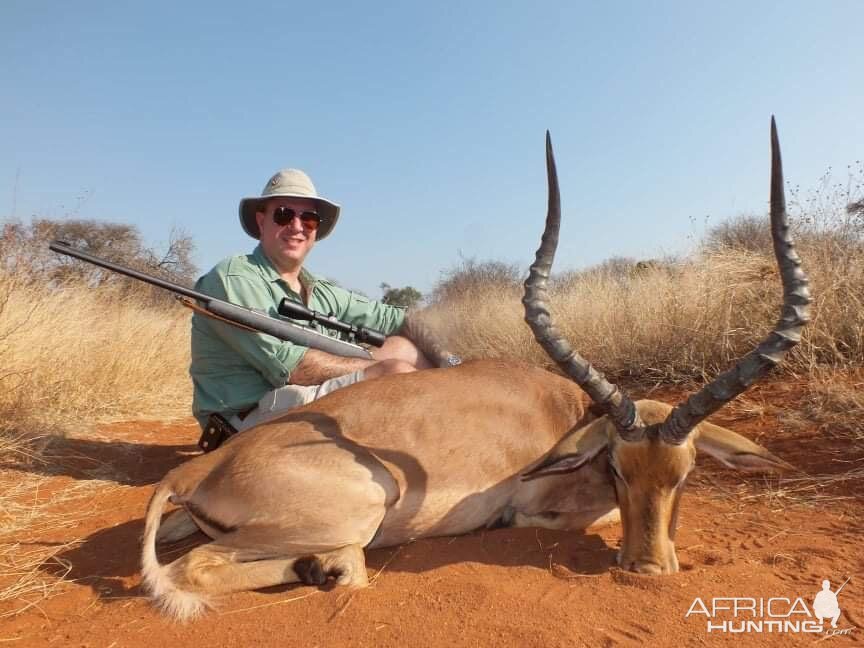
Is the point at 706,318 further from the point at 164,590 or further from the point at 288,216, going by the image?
the point at 164,590

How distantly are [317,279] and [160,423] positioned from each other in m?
3.11

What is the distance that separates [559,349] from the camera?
3.03 meters

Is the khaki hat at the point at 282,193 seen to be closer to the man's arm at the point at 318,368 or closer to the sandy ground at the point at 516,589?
the man's arm at the point at 318,368

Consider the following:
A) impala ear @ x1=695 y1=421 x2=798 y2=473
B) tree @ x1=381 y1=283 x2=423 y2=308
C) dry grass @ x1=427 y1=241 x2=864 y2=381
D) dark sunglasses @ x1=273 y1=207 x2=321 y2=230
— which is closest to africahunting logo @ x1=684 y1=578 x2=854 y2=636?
impala ear @ x1=695 y1=421 x2=798 y2=473

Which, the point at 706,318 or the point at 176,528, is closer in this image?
the point at 176,528

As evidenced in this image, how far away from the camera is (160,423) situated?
7402 millimetres

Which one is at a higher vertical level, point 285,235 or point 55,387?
point 285,235

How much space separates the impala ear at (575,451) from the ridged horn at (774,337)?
1.15 feet

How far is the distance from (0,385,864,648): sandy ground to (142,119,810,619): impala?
0.14 meters

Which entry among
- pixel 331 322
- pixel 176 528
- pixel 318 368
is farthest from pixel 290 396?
pixel 176 528

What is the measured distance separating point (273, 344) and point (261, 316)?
24 cm

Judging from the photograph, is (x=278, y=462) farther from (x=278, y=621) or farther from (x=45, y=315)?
(x=45, y=315)

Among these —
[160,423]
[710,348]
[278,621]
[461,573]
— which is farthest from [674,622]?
[160,423]

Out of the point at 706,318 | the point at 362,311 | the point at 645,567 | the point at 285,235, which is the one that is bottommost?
the point at 645,567
